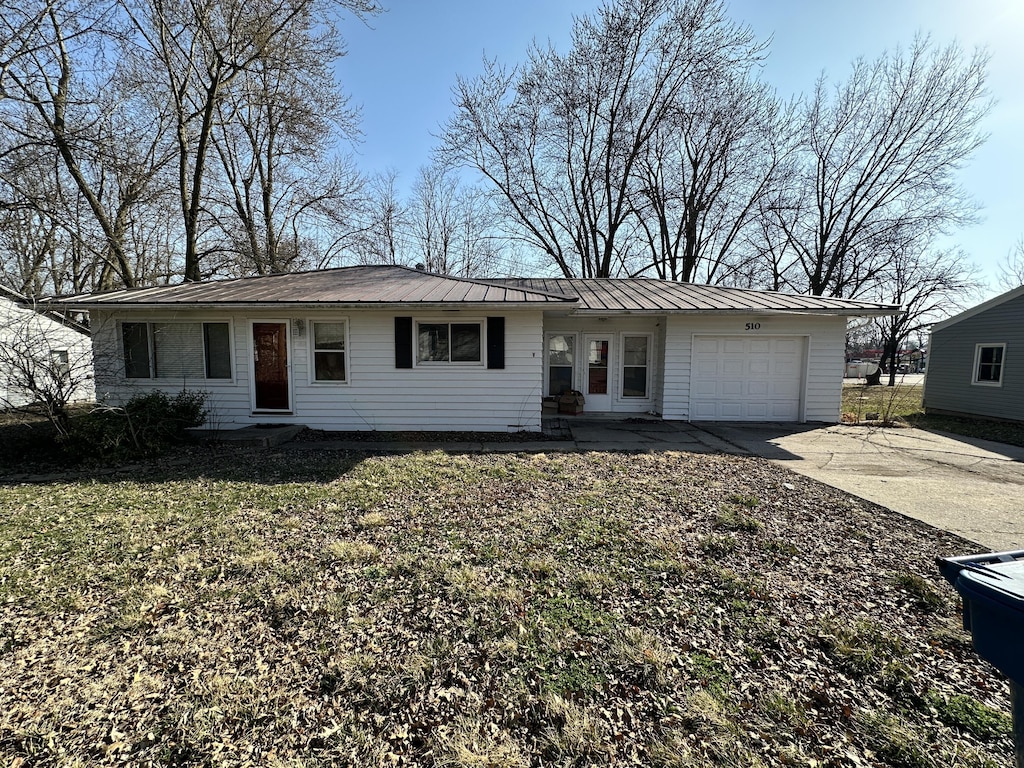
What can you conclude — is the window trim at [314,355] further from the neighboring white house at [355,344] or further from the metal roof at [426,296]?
the metal roof at [426,296]

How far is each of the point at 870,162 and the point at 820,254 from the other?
449 centimetres

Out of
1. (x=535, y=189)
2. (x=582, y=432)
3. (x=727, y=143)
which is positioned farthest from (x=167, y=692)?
(x=727, y=143)

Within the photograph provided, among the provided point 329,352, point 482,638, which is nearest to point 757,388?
point 329,352

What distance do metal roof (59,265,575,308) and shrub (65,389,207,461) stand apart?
197 cm

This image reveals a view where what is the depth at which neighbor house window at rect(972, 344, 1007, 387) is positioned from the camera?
12242 mm

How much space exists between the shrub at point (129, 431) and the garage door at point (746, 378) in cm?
1032

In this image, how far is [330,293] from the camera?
858cm

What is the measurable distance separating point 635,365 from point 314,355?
24.4 ft

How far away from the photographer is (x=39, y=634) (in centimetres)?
261

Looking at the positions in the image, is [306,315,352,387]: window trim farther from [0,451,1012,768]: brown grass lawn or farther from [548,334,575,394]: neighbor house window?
[548,334,575,394]: neighbor house window

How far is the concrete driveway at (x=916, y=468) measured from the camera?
15.1 ft

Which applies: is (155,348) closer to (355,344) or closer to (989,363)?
(355,344)

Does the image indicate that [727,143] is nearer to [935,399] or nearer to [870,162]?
[870,162]

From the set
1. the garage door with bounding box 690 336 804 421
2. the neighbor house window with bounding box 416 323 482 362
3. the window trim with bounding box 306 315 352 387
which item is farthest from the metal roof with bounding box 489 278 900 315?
the window trim with bounding box 306 315 352 387
